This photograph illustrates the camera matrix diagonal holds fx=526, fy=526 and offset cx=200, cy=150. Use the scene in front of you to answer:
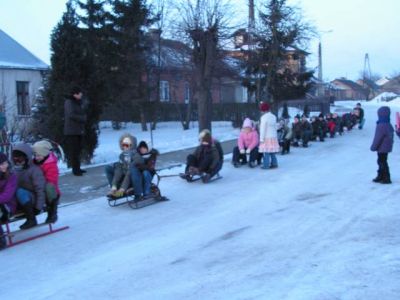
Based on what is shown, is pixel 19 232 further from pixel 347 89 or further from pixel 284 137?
pixel 347 89

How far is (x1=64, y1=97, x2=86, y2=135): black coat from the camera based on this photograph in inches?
457

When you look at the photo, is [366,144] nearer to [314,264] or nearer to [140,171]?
[140,171]

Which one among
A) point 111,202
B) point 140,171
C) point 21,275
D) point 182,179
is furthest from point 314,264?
point 182,179

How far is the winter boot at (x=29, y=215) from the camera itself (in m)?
7.03

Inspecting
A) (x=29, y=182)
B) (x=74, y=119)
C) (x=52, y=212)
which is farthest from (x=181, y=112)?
(x=29, y=182)

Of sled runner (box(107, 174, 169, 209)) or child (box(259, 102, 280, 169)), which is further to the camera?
child (box(259, 102, 280, 169))

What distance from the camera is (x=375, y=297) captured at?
475cm

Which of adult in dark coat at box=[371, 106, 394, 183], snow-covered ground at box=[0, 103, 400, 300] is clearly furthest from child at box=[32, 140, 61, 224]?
adult in dark coat at box=[371, 106, 394, 183]

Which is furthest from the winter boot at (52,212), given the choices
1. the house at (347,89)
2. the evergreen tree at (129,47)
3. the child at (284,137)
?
the house at (347,89)

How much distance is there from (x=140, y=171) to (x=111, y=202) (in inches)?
38.6

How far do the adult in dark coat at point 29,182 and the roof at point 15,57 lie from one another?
23.7 meters

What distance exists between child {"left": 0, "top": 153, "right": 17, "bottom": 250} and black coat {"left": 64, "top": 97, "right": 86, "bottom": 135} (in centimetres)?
492

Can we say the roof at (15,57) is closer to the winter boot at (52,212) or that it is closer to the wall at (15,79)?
the wall at (15,79)

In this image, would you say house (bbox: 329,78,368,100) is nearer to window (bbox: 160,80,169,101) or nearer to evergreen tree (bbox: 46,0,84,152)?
window (bbox: 160,80,169,101)
